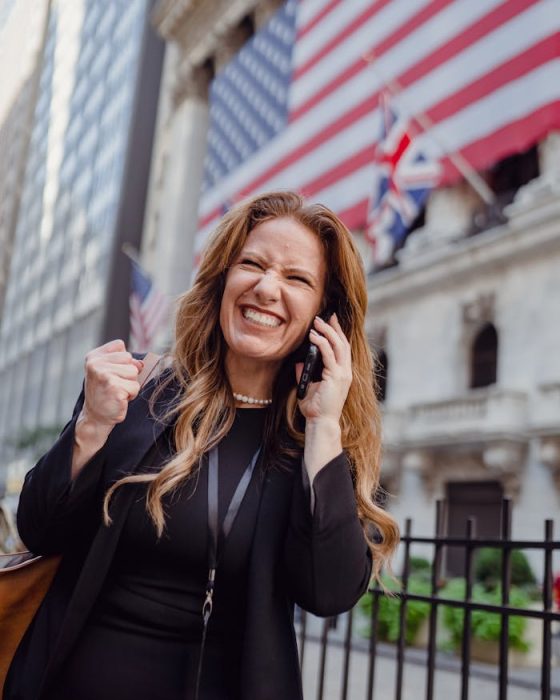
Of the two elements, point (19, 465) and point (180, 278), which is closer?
point (180, 278)

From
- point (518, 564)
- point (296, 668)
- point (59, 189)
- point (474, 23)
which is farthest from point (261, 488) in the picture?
point (59, 189)

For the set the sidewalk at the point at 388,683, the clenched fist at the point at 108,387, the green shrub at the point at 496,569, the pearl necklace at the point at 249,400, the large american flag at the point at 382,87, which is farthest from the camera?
the large american flag at the point at 382,87

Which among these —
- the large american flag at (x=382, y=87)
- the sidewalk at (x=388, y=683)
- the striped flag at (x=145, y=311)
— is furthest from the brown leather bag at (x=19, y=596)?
the large american flag at (x=382, y=87)

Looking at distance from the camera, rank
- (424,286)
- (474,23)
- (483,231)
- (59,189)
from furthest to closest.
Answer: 1. (59,189)
2. (424,286)
3. (483,231)
4. (474,23)

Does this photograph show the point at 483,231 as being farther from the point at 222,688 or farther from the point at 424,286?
the point at 222,688

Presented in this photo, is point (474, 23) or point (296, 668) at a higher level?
point (474, 23)

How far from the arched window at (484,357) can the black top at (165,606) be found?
14.0m

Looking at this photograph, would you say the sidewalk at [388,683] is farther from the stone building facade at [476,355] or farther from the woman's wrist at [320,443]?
the woman's wrist at [320,443]

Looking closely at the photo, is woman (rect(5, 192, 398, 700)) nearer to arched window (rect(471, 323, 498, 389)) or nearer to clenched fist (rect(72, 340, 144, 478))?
clenched fist (rect(72, 340, 144, 478))

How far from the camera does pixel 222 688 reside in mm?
1414

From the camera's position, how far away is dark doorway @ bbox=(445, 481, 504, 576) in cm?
1412

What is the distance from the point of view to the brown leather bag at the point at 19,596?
4.77ft

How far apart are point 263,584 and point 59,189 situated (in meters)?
59.6

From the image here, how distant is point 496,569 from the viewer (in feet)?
35.5
